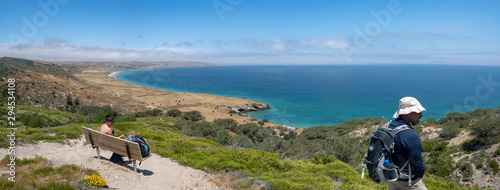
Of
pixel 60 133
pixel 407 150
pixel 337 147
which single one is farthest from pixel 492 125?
pixel 60 133

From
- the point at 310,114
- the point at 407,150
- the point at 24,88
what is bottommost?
the point at 310,114

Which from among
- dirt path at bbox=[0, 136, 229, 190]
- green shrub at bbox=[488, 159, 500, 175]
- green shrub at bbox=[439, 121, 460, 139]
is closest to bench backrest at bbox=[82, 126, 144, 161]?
dirt path at bbox=[0, 136, 229, 190]

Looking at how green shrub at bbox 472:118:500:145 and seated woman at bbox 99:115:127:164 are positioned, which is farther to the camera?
green shrub at bbox 472:118:500:145

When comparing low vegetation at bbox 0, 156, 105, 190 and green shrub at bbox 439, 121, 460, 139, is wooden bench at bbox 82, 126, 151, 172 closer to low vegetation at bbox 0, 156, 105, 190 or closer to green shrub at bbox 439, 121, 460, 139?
low vegetation at bbox 0, 156, 105, 190

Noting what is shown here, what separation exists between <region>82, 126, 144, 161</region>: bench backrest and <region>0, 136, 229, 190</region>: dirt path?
49 cm

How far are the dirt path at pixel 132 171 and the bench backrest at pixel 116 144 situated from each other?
1.60ft

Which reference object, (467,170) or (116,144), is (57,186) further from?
(467,170)

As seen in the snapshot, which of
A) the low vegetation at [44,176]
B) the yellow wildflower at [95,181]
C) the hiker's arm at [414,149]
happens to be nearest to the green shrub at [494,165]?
the hiker's arm at [414,149]

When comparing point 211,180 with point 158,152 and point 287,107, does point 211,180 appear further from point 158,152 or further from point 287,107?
point 287,107

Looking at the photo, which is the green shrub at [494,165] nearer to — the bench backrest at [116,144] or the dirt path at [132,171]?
the dirt path at [132,171]

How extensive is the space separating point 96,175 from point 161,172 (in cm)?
192

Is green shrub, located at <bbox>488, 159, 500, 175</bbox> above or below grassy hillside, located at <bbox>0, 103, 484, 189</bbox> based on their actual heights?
below

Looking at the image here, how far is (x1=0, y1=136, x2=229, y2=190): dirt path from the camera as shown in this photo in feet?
19.8

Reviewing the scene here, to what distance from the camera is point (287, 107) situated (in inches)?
2928
